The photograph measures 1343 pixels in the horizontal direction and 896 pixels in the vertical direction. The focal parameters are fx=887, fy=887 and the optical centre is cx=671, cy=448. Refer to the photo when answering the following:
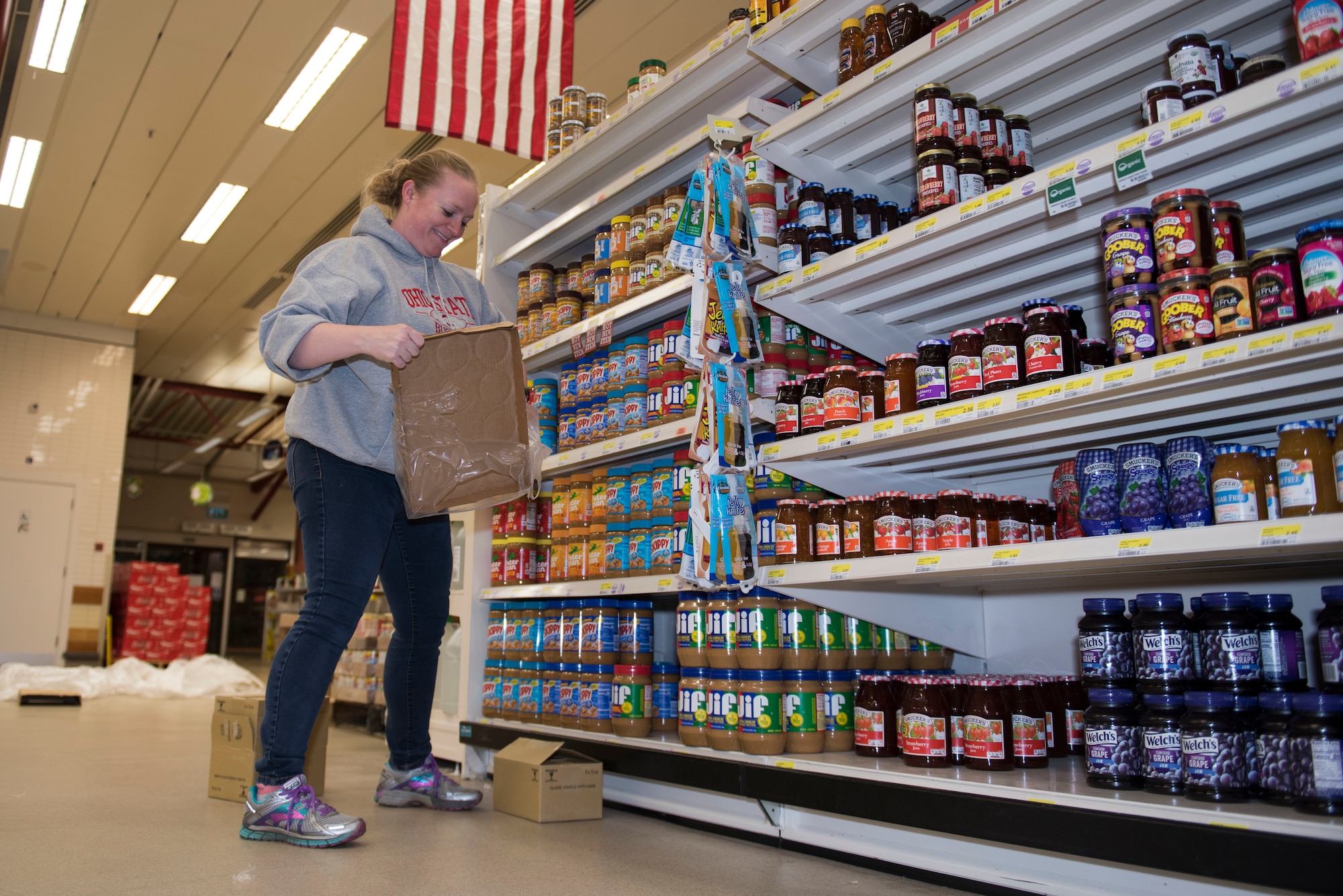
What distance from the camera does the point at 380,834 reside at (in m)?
2.35

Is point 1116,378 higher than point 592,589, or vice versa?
point 1116,378

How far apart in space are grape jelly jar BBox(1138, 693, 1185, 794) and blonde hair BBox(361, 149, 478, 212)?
2.17m

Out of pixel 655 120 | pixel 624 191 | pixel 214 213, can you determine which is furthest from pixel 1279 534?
pixel 214 213

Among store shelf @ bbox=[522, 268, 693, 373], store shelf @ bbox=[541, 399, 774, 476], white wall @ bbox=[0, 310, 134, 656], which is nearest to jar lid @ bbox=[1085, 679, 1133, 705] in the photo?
store shelf @ bbox=[541, 399, 774, 476]

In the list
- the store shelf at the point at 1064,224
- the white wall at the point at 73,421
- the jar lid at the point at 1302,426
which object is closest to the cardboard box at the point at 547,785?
the store shelf at the point at 1064,224

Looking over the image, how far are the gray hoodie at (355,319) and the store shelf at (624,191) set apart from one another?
0.95 meters

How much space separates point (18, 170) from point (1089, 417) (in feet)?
31.4

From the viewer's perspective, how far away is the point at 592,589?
3.07 meters

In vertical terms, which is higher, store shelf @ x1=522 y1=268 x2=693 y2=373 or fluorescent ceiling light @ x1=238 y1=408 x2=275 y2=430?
fluorescent ceiling light @ x1=238 y1=408 x2=275 y2=430

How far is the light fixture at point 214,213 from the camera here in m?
8.60

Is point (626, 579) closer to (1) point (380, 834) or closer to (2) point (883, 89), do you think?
(1) point (380, 834)

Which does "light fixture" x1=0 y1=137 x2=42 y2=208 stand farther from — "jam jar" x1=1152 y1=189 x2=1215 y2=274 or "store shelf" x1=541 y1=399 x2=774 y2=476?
"jam jar" x1=1152 y1=189 x2=1215 y2=274

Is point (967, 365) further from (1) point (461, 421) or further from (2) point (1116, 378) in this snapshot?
(1) point (461, 421)

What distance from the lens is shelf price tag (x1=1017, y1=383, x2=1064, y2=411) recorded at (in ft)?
6.16
